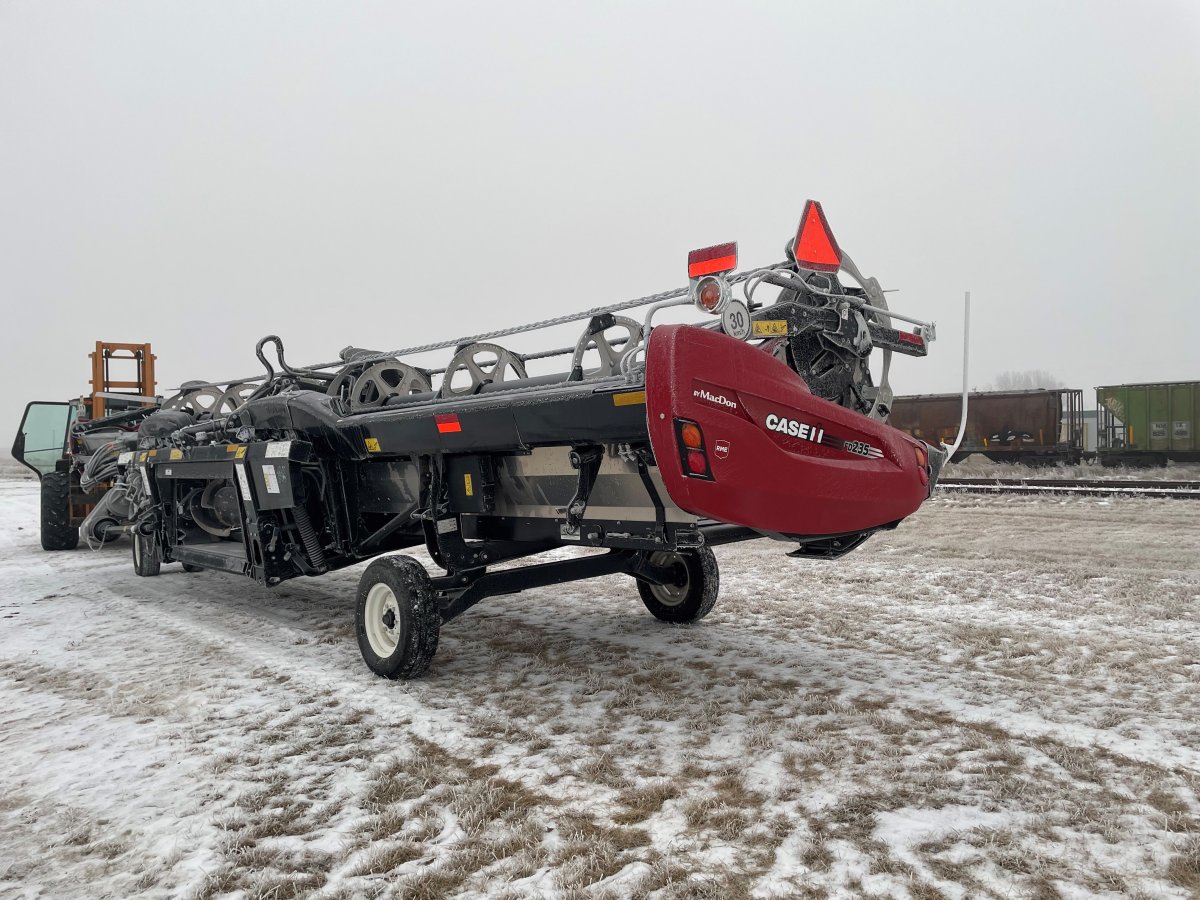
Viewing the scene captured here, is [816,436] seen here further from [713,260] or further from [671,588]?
[671,588]

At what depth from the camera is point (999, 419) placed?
21.2 meters

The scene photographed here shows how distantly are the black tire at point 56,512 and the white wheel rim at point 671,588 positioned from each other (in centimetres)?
859

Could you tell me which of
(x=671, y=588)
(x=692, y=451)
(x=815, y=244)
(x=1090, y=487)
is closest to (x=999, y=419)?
(x=1090, y=487)

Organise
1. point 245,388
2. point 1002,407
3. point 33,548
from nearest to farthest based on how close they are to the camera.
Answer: point 245,388 → point 33,548 → point 1002,407

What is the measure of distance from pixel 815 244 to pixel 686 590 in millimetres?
2541

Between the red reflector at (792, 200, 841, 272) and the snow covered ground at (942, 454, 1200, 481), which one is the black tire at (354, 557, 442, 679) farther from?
the snow covered ground at (942, 454, 1200, 481)

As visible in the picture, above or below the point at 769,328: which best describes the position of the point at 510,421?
below

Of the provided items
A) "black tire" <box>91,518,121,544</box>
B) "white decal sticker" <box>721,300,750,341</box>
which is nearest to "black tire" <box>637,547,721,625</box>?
"white decal sticker" <box>721,300,750,341</box>

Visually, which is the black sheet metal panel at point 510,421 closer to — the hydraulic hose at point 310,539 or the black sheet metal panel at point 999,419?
the hydraulic hose at point 310,539

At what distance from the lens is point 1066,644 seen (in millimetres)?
4609

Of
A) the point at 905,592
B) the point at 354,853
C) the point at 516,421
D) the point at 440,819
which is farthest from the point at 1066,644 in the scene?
the point at 354,853

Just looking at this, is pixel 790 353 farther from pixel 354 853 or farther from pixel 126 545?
pixel 126 545

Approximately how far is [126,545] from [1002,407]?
2015 cm

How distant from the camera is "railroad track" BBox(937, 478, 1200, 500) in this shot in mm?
12789
